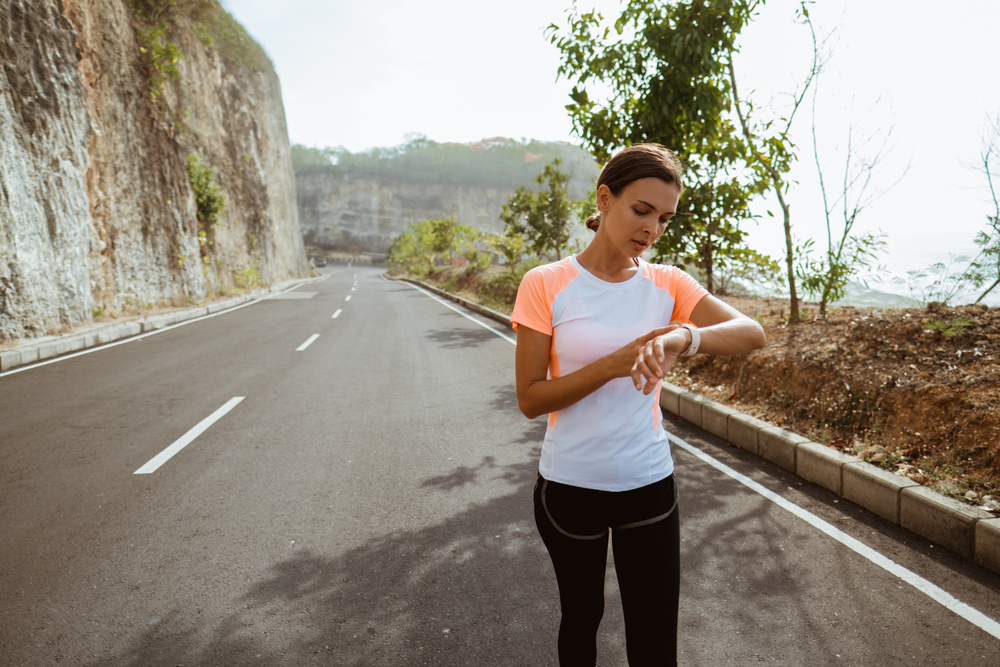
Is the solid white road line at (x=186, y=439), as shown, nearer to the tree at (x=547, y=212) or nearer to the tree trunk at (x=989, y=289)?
the tree trunk at (x=989, y=289)

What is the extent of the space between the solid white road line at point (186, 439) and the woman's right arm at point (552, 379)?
4.26 meters

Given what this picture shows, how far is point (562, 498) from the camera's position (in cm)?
175

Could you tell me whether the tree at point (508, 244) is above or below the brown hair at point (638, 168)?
below

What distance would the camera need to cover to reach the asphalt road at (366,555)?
263 cm

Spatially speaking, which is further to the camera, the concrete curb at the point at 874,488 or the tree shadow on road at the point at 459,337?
the tree shadow on road at the point at 459,337

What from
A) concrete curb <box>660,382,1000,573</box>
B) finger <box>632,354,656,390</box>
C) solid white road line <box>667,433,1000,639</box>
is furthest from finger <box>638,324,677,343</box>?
concrete curb <box>660,382,1000,573</box>

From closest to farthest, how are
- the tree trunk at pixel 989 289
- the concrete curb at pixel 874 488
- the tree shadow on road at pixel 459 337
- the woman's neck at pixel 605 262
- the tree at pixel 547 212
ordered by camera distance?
the woman's neck at pixel 605 262
the concrete curb at pixel 874 488
the tree trunk at pixel 989 289
the tree shadow on road at pixel 459 337
the tree at pixel 547 212

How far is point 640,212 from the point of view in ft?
5.51

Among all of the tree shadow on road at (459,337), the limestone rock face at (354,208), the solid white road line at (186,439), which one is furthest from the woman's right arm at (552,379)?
the limestone rock face at (354,208)

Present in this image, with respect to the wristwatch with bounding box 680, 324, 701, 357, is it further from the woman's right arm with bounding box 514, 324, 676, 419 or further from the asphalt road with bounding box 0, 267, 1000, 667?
the asphalt road with bounding box 0, 267, 1000, 667

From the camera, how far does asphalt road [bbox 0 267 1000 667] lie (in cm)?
263

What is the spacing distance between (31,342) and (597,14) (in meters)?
11.2

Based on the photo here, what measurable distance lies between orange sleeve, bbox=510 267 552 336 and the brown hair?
1.12ft

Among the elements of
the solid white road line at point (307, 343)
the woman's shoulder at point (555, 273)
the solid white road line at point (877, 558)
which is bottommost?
the solid white road line at point (307, 343)
